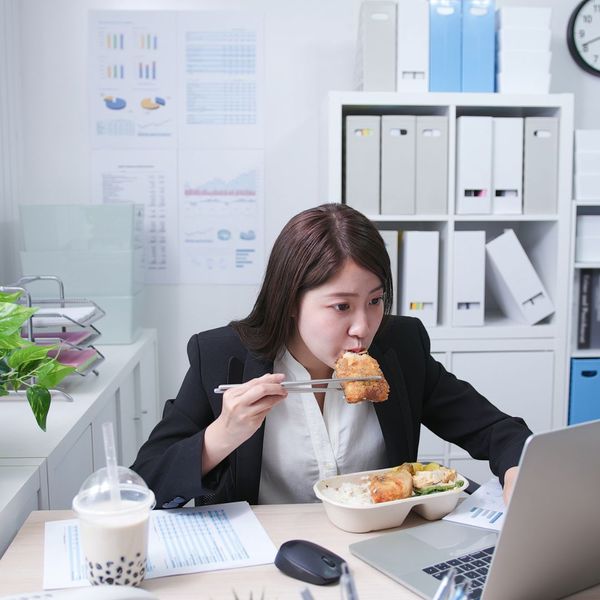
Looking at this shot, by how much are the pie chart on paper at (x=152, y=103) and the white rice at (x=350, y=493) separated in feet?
7.26

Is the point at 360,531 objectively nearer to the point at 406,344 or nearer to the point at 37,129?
the point at 406,344

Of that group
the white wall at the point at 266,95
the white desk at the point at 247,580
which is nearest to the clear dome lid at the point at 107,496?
the white desk at the point at 247,580

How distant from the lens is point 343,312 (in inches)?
53.4

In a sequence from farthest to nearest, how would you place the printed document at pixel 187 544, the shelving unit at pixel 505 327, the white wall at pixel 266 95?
the white wall at pixel 266 95 → the shelving unit at pixel 505 327 → the printed document at pixel 187 544

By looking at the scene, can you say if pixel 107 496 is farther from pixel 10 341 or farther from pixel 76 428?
pixel 76 428

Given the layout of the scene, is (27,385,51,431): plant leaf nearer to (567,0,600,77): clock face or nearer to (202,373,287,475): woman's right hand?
(202,373,287,475): woman's right hand

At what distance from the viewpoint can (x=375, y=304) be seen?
1396 mm

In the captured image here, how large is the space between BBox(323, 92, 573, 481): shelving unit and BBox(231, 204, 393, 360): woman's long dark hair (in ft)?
4.12

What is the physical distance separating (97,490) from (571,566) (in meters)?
0.64

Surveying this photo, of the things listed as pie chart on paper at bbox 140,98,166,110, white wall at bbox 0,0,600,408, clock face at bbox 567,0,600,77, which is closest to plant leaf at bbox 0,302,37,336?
white wall at bbox 0,0,600,408

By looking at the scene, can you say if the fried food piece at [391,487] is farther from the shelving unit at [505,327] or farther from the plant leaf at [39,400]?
the shelving unit at [505,327]

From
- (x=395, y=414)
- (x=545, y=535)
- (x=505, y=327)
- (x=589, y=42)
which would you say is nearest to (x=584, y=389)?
(x=505, y=327)

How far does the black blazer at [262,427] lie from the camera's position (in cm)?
130

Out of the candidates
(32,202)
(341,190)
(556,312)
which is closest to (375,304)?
(341,190)
